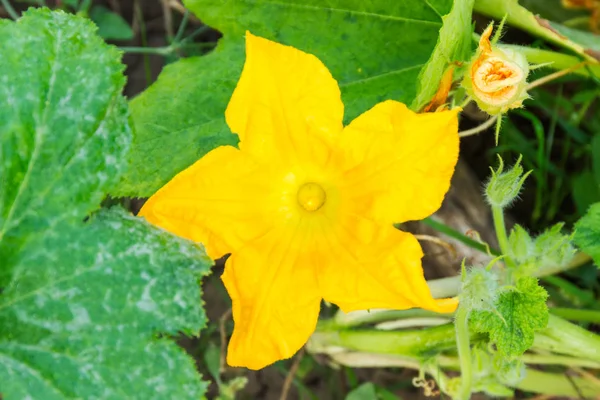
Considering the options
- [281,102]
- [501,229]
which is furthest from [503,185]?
[281,102]

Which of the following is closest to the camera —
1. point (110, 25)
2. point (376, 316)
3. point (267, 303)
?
point (267, 303)

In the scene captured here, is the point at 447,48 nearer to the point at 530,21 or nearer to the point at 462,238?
the point at 530,21

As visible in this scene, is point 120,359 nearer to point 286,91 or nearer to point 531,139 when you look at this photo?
point 286,91

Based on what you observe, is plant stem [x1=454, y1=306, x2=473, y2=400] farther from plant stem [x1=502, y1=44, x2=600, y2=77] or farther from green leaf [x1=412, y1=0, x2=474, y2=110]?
plant stem [x1=502, y1=44, x2=600, y2=77]

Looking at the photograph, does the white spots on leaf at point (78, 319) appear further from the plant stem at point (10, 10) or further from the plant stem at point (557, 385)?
the plant stem at point (557, 385)

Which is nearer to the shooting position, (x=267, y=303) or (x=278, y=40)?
(x=267, y=303)

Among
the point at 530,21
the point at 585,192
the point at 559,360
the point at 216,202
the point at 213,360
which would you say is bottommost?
the point at 213,360

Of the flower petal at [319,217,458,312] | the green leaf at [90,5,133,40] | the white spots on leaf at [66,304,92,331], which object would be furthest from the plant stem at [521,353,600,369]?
the green leaf at [90,5,133,40]
